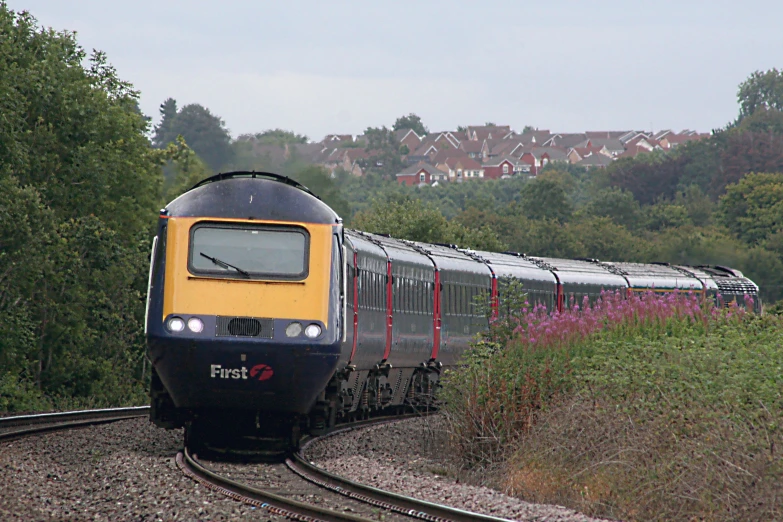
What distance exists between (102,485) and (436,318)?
42.0ft

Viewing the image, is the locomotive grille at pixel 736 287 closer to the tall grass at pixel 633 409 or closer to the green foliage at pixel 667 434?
the tall grass at pixel 633 409

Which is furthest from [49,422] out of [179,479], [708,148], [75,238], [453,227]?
[708,148]

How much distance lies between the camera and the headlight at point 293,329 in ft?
46.2

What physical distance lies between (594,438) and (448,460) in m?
3.23

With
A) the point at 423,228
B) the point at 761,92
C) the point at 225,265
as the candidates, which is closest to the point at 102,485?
the point at 225,265

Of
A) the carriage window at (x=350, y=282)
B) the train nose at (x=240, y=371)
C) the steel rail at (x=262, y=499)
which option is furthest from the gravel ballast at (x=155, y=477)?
the carriage window at (x=350, y=282)

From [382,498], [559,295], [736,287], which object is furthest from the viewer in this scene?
[736,287]

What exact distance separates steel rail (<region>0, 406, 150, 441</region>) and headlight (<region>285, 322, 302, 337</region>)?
5191 mm

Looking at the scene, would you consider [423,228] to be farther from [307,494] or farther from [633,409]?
[307,494]

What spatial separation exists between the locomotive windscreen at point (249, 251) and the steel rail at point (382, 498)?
2219 millimetres

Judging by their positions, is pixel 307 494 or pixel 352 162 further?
pixel 352 162

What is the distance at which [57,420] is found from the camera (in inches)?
850

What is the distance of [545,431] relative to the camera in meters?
13.8

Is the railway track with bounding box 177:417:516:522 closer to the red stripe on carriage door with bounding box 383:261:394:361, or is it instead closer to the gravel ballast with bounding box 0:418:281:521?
the gravel ballast with bounding box 0:418:281:521
